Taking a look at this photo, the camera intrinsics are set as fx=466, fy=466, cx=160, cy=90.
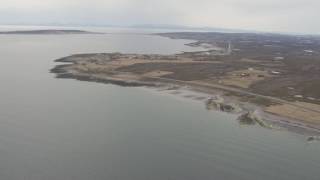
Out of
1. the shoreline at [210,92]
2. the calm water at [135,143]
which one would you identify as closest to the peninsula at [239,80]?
the shoreline at [210,92]

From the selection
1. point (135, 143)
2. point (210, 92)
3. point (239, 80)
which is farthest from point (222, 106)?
point (239, 80)

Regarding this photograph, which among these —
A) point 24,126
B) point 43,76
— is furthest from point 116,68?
point 24,126

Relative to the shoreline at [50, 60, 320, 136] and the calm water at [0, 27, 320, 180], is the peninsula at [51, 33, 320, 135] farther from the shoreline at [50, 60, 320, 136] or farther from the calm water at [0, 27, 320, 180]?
the calm water at [0, 27, 320, 180]

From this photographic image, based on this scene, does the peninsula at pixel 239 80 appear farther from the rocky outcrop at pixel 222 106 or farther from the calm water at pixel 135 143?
the calm water at pixel 135 143

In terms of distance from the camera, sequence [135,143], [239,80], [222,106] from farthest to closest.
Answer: [239,80] → [222,106] → [135,143]

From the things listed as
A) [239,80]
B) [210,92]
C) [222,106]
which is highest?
[239,80]

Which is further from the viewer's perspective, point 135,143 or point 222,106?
point 222,106

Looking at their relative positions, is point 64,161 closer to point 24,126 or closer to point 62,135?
point 62,135

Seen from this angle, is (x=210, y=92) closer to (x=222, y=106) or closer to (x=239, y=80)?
(x=239, y=80)
